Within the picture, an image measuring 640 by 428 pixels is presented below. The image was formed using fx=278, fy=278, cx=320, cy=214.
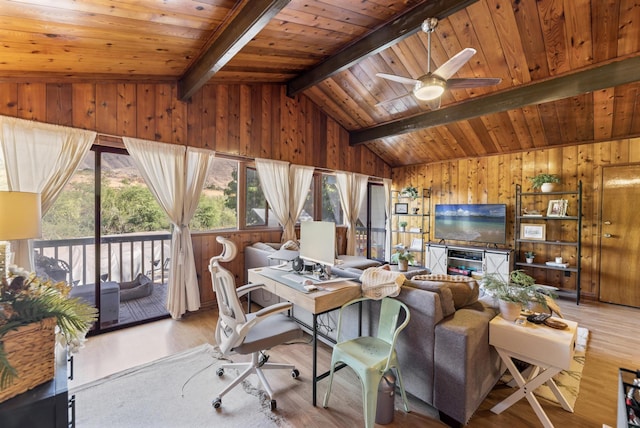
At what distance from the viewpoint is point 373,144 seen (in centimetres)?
613

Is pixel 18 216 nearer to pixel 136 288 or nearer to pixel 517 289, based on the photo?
pixel 136 288

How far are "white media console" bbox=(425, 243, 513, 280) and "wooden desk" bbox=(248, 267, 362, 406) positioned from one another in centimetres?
368

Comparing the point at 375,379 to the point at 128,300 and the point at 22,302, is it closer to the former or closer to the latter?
the point at 22,302

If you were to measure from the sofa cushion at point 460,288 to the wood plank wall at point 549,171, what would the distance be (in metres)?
3.68

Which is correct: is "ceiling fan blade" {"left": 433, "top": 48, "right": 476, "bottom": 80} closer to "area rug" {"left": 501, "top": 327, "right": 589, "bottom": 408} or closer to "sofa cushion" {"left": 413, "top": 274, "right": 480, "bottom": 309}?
"sofa cushion" {"left": 413, "top": 274, "right": 480, "bottom": 309}

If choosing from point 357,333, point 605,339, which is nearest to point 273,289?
point 357,333

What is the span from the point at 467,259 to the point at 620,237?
2.09m

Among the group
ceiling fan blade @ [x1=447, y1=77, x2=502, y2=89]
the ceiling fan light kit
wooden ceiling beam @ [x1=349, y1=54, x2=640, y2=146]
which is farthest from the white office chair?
wooden ceiling beam @ [x1=349, y1=54, x2=640, y2=146]

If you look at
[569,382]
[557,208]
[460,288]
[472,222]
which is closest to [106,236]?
[460,288]

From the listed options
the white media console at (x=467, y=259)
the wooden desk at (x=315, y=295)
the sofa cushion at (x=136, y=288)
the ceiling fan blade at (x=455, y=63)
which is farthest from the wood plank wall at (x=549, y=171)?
the sofa cushion at (x=136, y=288)

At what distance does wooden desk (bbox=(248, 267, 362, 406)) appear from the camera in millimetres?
1968

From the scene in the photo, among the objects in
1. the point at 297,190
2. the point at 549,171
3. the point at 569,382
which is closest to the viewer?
the point at 569,382

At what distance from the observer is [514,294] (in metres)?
1.97

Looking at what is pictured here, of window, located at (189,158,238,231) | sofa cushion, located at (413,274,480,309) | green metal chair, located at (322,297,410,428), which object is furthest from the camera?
window, located at (189,158,238,231)
